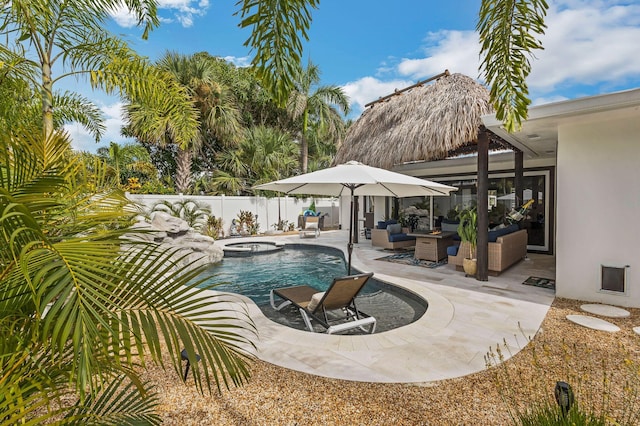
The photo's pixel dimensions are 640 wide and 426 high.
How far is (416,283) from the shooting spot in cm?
695

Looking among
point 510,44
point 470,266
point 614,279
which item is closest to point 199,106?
point 470,266

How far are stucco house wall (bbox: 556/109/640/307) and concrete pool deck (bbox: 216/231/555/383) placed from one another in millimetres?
790

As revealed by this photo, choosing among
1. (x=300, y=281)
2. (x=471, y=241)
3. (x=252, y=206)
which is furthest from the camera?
(x=252, y=206)

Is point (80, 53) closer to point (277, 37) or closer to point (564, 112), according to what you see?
point (277, 37)

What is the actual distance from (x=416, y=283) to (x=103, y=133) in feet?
25.2

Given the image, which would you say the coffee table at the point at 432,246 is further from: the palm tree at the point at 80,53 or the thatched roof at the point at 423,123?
the palm tree at the point at 80,53

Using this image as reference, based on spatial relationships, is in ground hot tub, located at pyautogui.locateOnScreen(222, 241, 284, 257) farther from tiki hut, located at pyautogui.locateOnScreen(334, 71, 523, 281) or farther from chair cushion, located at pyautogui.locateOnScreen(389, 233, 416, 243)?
tiki hut, located at pyautogui.locateOnScreen(334, 71, 523, 281)

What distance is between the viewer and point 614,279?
5.74m

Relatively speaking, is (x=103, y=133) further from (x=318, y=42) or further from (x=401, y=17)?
(x=401, y=17)

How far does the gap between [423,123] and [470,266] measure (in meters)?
4.48

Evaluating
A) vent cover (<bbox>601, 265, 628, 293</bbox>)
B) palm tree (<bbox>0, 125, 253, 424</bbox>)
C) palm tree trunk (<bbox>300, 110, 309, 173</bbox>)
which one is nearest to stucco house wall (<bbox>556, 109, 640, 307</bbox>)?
vent cover (<bbox>601, 265, 628, 293</bbox>)

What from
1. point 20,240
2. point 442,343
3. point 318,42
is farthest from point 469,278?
point 20,240

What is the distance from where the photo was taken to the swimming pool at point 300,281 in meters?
5.60

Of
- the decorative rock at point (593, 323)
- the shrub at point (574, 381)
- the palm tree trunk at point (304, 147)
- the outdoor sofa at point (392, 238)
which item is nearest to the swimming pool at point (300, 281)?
the outdoor sofa at point (392, 238)
